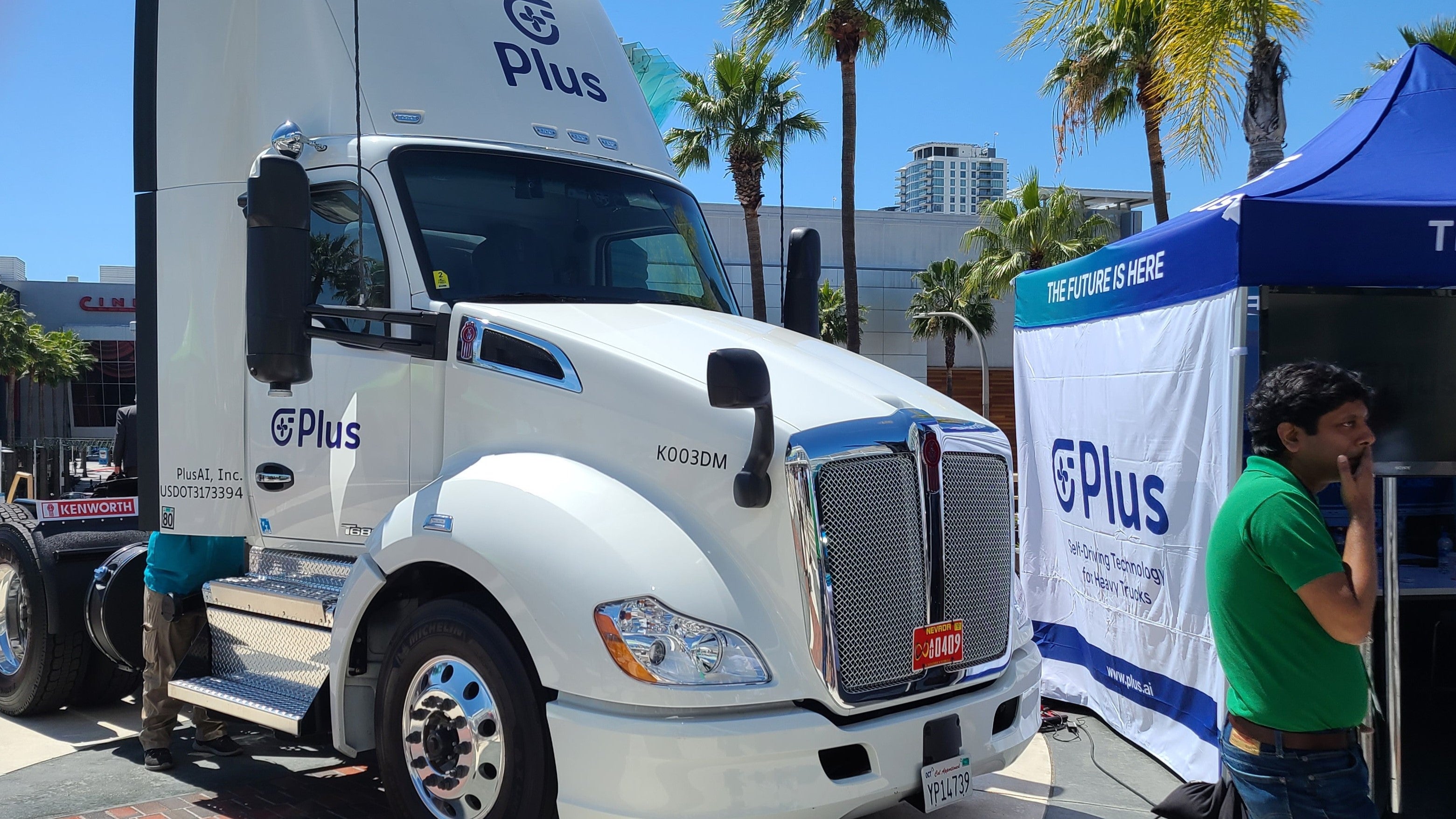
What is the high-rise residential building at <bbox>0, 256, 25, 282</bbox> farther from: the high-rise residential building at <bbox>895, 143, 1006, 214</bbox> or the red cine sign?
the high-rise residential building at <bbox>895, 143, 1006, 214</bbox>

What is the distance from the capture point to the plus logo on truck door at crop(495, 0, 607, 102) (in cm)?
520

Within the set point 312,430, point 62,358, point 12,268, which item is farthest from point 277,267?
point 12,268

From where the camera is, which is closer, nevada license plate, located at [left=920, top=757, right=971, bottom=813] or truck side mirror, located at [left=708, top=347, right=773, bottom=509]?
truck side mirror, located at [left=708, top=347, right=773, bottom=509]

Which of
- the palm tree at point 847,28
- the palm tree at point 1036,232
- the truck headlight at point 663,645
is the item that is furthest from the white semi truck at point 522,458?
the palm tree at point 1036,232

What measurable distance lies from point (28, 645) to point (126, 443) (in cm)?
218

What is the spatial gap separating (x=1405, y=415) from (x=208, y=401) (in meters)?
7.06

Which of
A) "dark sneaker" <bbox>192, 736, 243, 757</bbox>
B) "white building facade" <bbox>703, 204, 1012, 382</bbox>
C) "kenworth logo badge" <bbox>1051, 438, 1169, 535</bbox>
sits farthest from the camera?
"white building facade" <bbox>703, 204, 1012, 382</bbox>

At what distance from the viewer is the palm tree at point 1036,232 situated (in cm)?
3178

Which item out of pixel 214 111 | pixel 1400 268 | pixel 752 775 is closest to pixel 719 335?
pixel 752 775

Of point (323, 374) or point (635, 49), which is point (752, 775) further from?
point (635, 49)

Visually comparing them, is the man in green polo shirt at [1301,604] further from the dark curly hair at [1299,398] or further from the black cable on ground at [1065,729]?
the black cable on ground at [1065,729]

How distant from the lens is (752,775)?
3.35m

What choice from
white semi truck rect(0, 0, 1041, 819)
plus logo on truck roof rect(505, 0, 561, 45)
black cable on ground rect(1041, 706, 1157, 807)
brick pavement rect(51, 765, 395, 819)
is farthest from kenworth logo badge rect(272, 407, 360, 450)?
black cable on ground rect(1041, 706, 1157, 807)

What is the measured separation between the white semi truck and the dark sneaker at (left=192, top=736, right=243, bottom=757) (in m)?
0.55
